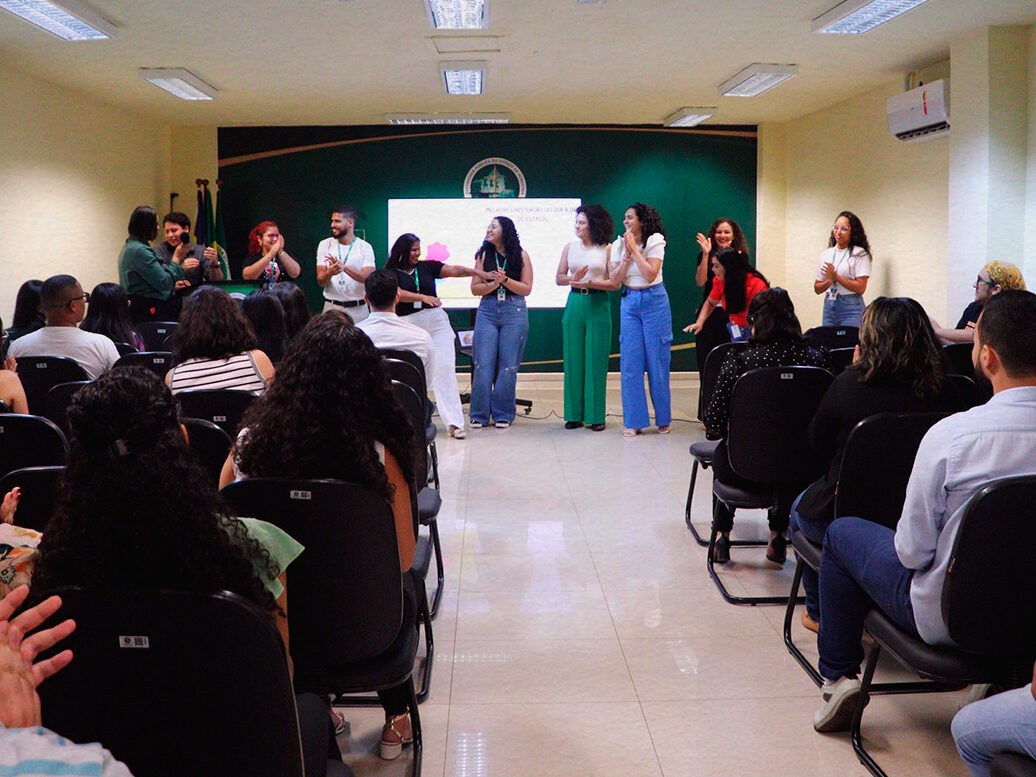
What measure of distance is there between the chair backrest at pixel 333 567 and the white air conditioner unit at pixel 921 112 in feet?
20.7

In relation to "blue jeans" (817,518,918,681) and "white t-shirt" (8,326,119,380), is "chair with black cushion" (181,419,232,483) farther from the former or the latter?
"white t-shirt" (8,326,119,380)

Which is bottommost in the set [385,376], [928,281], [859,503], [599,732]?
[599,732]

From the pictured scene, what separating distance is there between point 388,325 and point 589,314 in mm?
2535

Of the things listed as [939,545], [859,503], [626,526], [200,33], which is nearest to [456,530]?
[626,526]

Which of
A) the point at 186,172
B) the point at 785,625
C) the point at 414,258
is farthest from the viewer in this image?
the point at 186,172

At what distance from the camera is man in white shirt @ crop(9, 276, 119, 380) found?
14.5 ft

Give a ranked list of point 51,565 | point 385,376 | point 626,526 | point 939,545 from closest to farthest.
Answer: point 51,565, point 939,545, point 385,376, point 626,526

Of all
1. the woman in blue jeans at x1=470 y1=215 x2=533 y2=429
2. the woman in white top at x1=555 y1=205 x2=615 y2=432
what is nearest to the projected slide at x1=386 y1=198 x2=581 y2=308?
the woman in blue jeans at x1=470 y1=215 x2=533 y2=429

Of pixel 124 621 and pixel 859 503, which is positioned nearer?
pixel 124 621

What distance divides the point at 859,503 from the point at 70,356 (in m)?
3.54

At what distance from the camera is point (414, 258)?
284 inches

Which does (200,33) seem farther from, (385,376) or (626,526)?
(385,376)

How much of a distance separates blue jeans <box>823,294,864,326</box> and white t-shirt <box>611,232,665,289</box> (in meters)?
1.81

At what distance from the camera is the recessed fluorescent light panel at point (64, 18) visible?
5.47m
